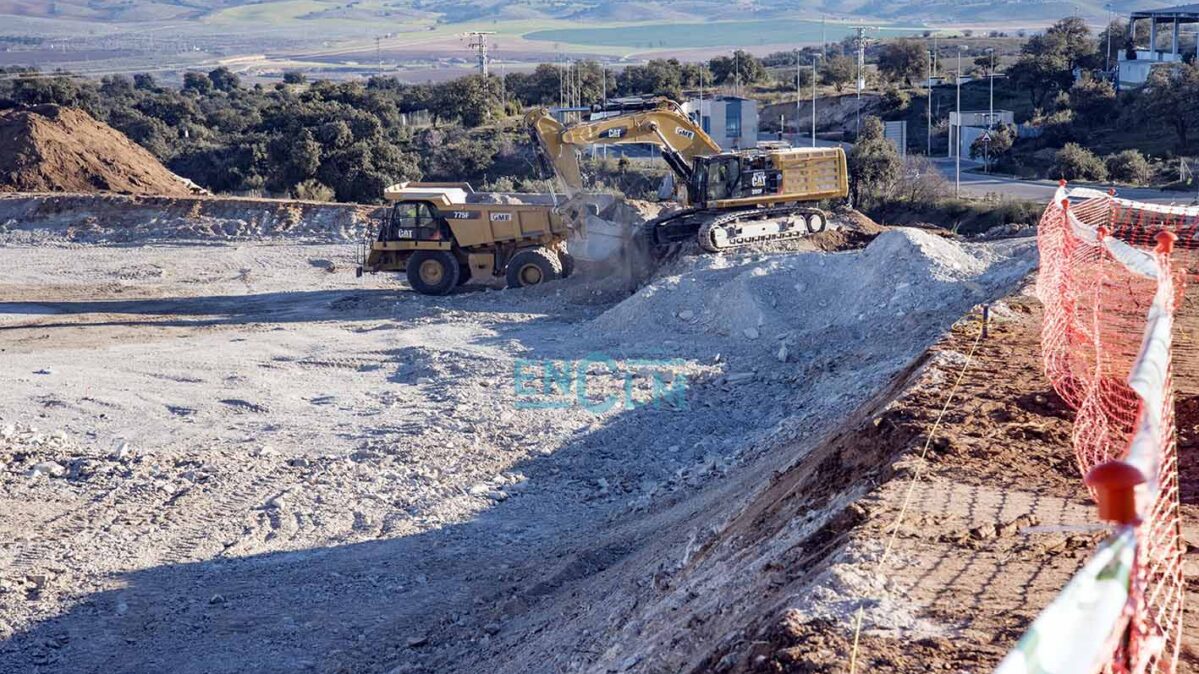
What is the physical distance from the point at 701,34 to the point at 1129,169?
14917cm

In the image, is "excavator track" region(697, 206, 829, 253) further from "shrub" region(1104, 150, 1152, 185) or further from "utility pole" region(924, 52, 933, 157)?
"utility pole" region(924, 52, 933, 157)

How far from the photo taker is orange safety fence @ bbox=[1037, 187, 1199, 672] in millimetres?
3348

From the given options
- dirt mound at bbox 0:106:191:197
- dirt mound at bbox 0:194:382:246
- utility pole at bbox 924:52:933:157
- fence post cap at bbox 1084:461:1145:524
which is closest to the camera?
fence post cap at bbox 1084:461:1145:524

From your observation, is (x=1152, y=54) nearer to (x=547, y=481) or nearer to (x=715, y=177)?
(x=715, y=177)

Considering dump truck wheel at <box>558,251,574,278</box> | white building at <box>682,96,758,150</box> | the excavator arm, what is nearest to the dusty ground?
dump truck wheel at <box>558,251,574,278</box>

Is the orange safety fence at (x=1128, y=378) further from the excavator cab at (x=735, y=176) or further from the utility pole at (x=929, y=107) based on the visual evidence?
the utility pole at (x=929, y=107)

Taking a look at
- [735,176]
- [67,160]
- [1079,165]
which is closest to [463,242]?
[735,176]

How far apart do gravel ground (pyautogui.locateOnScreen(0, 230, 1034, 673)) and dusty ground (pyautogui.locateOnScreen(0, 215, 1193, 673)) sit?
5 cm

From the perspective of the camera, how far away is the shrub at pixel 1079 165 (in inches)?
1601

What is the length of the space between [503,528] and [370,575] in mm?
1571

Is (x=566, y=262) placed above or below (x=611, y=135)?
below

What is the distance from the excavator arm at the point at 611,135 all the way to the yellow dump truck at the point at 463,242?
1.02 m

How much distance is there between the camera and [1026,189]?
39469 millimetres

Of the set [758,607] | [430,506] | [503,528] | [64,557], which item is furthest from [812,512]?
[64,557]
